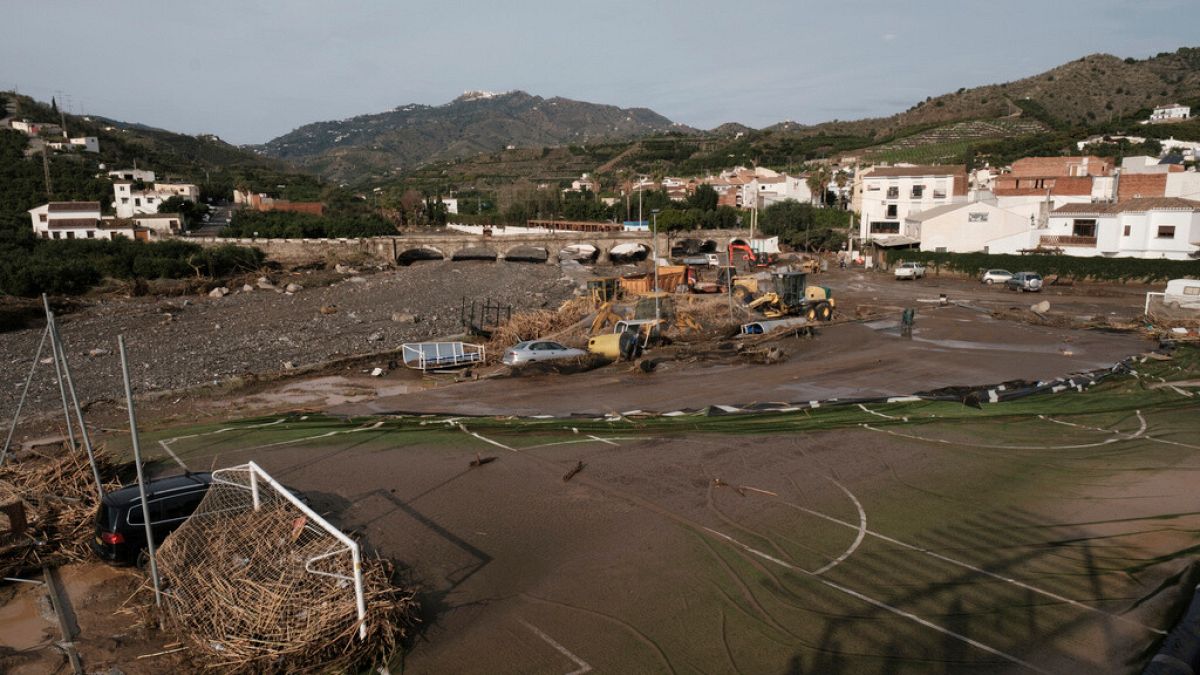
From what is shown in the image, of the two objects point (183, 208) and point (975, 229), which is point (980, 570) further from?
point (183, 208)

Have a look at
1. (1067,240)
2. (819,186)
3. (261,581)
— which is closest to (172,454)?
(261,581)

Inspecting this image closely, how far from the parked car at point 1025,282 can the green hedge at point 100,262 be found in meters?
50.4

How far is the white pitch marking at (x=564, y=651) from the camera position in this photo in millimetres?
5945

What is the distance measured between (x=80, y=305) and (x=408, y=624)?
4116cm

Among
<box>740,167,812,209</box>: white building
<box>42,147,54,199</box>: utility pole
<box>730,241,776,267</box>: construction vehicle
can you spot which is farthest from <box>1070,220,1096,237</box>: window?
<box>42,147,54,199</box>: utility pole

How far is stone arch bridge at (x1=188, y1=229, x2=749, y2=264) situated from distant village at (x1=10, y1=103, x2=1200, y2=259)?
8349 millimetres

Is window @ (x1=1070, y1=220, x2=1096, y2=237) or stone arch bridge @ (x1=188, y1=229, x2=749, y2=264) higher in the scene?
window @ (x1=1070, y1=220, x2=1096, y2=237)

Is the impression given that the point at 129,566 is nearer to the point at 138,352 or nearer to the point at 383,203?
the point at 138,352

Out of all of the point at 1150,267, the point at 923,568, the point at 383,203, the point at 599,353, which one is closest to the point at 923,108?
the point at 383,203

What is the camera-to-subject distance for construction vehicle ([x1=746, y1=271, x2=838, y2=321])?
87.7 feet

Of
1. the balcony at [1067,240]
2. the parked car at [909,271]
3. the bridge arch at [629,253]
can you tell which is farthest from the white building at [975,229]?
the bridge arch at [629,253]

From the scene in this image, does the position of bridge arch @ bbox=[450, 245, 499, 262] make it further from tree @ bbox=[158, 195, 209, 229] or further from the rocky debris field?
tree @ bbox=[158, 195, 209, 229]

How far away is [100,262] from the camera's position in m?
45.6

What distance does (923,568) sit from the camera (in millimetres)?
7496
